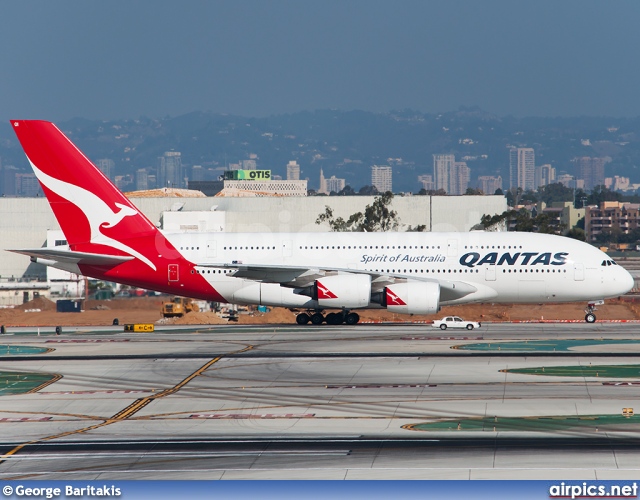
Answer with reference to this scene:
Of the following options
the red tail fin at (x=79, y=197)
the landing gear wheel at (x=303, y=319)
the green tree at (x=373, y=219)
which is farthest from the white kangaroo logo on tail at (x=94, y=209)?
the green tree at (x=373, y=219)

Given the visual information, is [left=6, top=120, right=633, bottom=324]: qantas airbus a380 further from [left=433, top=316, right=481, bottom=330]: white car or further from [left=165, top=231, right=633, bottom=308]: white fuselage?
[left=433, top=316, right=481, bottom=330]: white car

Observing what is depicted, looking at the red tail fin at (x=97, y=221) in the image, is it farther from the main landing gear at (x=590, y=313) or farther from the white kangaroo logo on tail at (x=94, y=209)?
the main landing gear at (x=590, y=313)

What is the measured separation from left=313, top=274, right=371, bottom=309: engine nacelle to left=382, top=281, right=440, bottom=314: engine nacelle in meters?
1.17

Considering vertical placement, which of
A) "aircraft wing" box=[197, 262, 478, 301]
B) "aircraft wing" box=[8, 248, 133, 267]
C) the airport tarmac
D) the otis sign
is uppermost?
"aircraft wing" box=[8, 248, 133, 267]

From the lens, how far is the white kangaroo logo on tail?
54875 millimetres

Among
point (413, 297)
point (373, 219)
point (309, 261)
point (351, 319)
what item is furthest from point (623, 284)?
point (373, 219)

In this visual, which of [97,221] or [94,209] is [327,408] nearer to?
[97,221]

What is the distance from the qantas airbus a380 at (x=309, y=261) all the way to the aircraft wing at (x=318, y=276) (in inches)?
2.2

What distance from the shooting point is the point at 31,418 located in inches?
1129

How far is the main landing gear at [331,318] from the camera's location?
187 feet

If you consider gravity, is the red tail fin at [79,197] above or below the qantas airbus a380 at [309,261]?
above

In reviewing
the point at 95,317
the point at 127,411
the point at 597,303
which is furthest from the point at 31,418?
the point at 597,303

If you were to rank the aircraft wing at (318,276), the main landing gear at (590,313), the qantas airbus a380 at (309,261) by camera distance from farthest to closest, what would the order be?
the main landing gear at (590,313)
the qantas airbus a380 at (309,261)
the aircraft wing at (318,276)

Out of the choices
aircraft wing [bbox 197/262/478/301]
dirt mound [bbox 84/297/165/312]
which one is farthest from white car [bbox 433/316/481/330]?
dirt mound [bbox 84/297/165/312]
